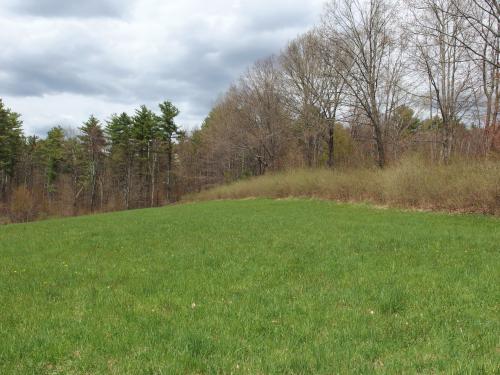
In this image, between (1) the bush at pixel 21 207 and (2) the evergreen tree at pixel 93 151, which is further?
(2) the evergreen tree at pixel 93 151

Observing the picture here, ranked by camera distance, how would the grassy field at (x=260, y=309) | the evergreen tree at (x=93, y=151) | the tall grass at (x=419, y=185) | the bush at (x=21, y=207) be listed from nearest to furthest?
the grassy field at (x=260, y=309)
the tall grass at (x=419, y=185)
the bush at (x=21, y=207)
the evergreen tree at (x=93, y=151)

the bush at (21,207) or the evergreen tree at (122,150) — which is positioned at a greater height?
the evergreen tree at (122,150)

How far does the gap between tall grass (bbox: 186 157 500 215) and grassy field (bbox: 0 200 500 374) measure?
7.01 m

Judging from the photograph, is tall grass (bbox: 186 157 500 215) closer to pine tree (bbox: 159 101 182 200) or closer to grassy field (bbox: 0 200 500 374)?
grassy field (bbox: 0 200 500 374)

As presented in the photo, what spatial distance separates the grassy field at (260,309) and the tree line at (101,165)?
4903 centimetres

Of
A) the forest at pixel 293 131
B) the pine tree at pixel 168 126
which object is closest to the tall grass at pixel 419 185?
the forest at pixel 293 131

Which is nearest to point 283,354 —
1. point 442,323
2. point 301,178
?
point 442,323

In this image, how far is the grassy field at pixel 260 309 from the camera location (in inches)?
129

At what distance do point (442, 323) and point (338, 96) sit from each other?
32.7m

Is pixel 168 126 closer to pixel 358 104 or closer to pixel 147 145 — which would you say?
pixel 147 145

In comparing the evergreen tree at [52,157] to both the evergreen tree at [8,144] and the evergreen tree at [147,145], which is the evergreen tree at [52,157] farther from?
the evergreen tree at [147,145]

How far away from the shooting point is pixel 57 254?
9.16m

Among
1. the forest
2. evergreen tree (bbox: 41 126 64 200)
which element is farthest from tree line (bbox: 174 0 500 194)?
evergreen tree (bbox: 41 126 64 200)

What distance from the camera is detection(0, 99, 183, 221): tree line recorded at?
181 ft
